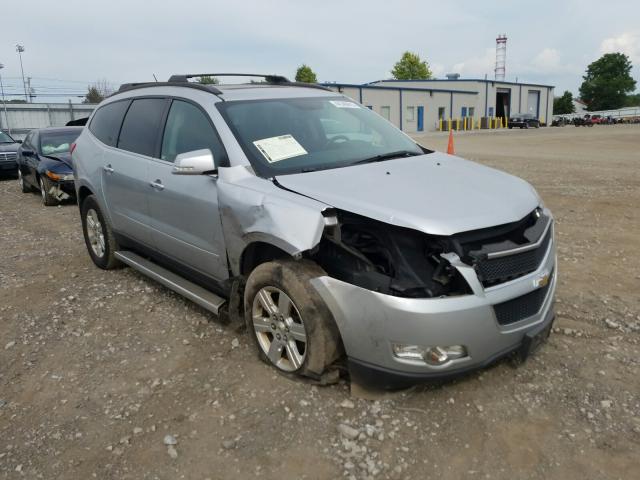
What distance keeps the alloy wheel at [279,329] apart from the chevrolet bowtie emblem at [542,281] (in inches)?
50.9

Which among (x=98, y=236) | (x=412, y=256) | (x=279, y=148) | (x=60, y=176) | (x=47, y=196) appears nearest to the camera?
(x=412, y=256)

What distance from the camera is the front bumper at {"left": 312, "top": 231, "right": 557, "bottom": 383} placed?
8.49 ft

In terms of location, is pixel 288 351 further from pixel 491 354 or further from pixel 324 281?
pixel 491 354

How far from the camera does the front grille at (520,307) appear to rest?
2.75 meters

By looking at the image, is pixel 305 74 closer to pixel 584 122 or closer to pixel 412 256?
pixel 584 122

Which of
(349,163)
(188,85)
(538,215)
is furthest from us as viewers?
(188,85)

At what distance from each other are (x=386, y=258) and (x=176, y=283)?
2014mm

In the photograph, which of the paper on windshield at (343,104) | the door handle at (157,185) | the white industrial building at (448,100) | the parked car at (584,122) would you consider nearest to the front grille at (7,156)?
the door handle at (157,185)

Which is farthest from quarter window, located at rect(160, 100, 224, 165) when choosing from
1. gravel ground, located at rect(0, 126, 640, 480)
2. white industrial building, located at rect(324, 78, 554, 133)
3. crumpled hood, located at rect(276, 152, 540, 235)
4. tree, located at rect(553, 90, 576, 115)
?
tree, located at rect(553, 90, 576, 115)

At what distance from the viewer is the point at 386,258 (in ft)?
9.21

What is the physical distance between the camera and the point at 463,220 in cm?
268

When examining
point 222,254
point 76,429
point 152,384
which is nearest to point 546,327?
point 222,254

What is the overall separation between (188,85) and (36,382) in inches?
93.3

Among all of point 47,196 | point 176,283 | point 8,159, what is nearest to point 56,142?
point 47,196
